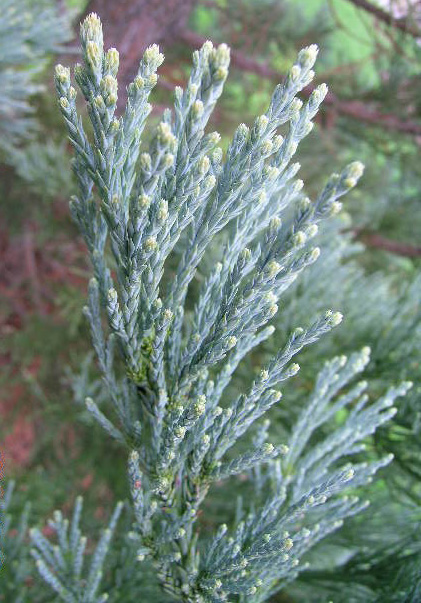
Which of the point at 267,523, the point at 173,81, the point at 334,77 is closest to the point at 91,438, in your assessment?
the point at 267,523

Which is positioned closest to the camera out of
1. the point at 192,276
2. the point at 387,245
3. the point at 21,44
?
the point at 192,276

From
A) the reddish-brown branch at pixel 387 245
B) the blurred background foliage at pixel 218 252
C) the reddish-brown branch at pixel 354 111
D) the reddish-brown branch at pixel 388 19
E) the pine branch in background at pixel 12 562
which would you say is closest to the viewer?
the pine branch in background at pixel 12 562

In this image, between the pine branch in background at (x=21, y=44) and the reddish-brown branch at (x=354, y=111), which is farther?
the reddish-brown branch at (x=354, y=111)

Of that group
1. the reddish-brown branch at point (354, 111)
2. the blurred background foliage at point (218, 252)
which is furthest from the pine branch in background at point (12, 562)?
the reddish-brown branch at point (354, 111)

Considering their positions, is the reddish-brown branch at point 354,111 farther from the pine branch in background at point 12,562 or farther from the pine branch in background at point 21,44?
the pine branch in background at point 12,562

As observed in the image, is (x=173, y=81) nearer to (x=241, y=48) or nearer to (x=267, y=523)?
(x=241, y=48)

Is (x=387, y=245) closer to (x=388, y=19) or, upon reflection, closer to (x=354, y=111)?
(x=354, y=111)

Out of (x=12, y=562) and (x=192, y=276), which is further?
(x=12, y=562)

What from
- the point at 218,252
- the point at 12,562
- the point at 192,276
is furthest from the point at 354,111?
the point at 12,562
